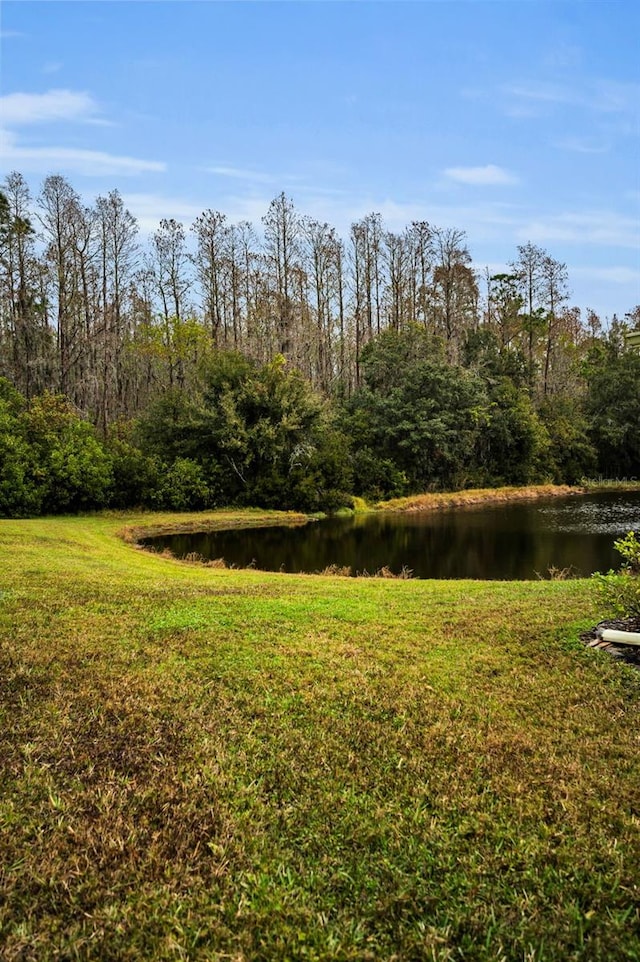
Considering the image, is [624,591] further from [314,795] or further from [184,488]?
[184,488]

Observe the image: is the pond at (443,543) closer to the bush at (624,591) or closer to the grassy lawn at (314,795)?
the bush at (624,591)

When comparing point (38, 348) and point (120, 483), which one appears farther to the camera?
point (38, 348)

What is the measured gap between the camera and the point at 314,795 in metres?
2.83

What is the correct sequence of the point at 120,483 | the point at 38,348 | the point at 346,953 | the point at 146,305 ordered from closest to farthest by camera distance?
the point at 346,953, the point at 120,483, the point at 38,348, the point at 146,305

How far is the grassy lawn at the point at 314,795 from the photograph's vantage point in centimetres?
210

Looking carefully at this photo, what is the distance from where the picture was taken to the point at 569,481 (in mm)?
37969

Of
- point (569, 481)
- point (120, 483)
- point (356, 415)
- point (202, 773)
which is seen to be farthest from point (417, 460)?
point (202, 773)

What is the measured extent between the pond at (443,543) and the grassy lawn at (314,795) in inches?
348

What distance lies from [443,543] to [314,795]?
16.1 meters

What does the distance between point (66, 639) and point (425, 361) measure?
29453mm

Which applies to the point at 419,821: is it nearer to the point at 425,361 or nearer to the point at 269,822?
the point at 269,822

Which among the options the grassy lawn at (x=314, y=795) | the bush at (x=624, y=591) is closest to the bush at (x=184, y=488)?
the grassy lawn at (x=314, y=795)

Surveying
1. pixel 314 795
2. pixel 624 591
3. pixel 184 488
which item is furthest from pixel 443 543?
pixel 314 795

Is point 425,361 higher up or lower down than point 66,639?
higher up
